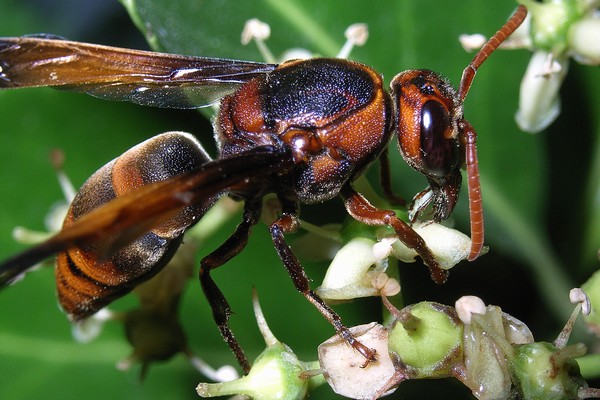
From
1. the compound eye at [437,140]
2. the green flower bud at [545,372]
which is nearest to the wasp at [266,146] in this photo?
the compound eye at [437,140]

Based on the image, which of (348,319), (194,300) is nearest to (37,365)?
(194,300)

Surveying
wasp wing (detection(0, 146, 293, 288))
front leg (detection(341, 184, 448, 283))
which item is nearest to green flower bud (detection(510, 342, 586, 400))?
front leg (detection(341, 184, 448, 283))

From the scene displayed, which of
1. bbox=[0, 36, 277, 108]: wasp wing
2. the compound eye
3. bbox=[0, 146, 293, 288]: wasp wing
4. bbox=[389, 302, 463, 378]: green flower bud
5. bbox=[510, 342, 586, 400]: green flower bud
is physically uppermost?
bbox=[0, 36, 277, 108]: wasp wing

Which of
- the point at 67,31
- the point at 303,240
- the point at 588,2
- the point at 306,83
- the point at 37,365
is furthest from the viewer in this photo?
the point at 67,31

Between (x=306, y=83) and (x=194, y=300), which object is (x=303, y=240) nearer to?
(x=306, y=83)

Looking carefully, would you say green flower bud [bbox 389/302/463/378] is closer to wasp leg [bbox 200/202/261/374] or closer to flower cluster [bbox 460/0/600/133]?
wasp leg [bbox 200/202/261/374]

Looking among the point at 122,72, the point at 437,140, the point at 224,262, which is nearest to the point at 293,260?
the point at 224,262
